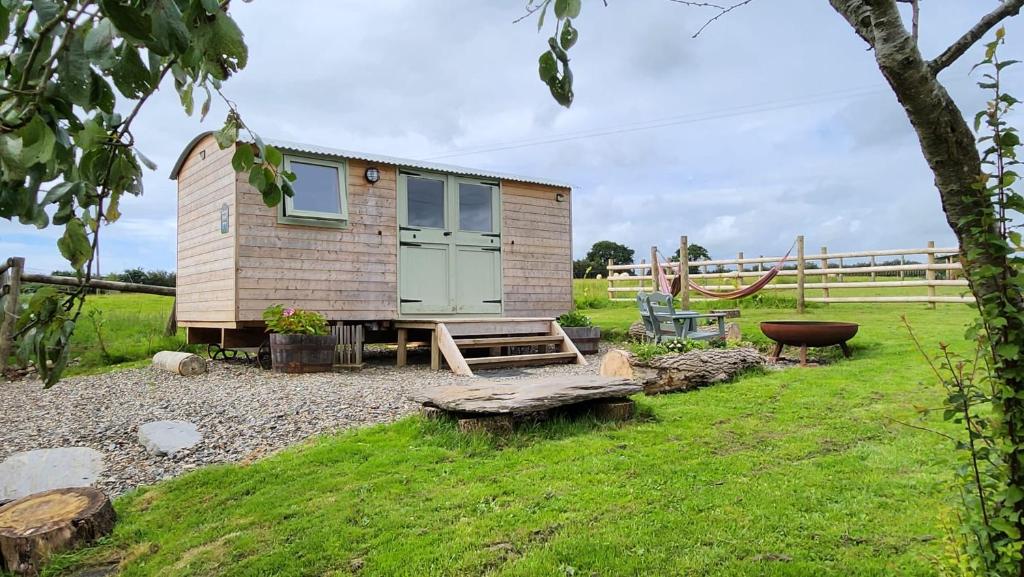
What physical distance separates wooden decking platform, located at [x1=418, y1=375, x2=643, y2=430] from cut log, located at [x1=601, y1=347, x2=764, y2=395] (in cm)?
130

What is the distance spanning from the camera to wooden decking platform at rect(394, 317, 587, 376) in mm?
8047

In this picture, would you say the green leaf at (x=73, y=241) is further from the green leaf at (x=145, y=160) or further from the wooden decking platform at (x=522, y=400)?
the wooden decking platform at (x=522, y=400)

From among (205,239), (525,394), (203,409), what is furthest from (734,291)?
(203,409)

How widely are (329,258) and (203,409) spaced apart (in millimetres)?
3211

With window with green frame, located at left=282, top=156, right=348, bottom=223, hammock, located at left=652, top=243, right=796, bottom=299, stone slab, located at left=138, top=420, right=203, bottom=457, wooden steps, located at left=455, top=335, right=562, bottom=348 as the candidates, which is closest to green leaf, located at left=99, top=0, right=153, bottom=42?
stone slab, located at left=138, top=420, right=203, bottom=457

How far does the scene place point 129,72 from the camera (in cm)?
78

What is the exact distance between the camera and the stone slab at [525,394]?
438 cm

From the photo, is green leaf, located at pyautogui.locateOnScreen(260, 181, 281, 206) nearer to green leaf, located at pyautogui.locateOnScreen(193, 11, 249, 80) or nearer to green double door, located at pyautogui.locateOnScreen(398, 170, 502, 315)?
green leaf, located at pyautogui.locateOnScreen(193, 11, 249, 80)

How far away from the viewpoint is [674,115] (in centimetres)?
1808

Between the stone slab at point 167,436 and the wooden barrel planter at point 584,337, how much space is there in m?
5.62

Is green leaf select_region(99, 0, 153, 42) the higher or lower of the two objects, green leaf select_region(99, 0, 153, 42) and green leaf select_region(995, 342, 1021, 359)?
the higher

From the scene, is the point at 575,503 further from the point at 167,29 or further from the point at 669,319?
the point at 669,319

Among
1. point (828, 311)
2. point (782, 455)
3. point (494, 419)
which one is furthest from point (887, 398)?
point (828, 311)

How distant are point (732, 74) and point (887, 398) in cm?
351
